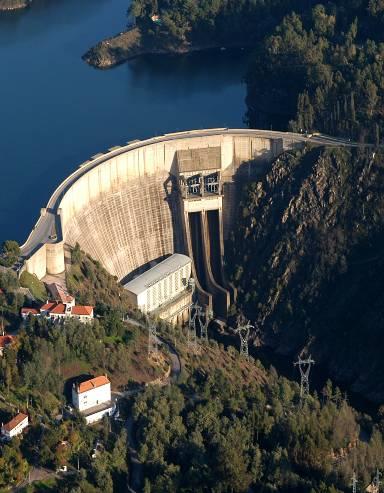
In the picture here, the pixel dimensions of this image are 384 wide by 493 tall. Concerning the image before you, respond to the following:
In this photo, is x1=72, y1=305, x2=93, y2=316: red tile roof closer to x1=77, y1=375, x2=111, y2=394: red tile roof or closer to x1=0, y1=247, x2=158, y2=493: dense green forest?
x1=0, y1=247, x2=158, y2=493: dense green forest

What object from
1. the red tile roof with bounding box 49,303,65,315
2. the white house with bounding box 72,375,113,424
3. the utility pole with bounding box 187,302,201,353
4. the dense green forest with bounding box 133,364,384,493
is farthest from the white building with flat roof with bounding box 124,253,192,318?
the white house with bounding box 72,375,113,424

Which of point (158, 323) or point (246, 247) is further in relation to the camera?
point (246, 247)

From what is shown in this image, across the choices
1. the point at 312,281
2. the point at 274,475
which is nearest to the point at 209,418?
the point at 274,475

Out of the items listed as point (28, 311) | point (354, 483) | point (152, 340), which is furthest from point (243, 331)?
point (354, 483)

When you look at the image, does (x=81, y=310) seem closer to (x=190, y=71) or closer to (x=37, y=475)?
(x=37, y=475)

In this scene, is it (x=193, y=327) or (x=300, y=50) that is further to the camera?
(x=300, y=50)

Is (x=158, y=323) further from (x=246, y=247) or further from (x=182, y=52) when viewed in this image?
(x=182, y=52)
